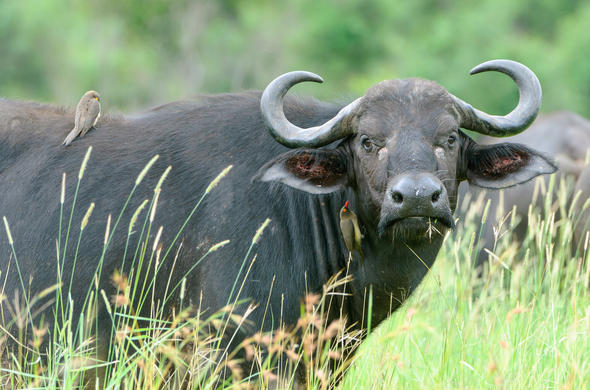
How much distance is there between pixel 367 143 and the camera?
15.6ft

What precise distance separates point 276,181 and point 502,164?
1300 millimetres

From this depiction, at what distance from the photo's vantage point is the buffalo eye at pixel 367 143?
474 cm

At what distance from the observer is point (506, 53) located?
32281 millimetres

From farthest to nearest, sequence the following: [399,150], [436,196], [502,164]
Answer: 1. [502,164]
2. [399,150]
3. [436,196]

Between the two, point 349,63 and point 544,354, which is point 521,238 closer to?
point 544,354

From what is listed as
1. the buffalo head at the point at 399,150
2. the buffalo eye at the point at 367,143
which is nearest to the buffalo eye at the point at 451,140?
the buffalo head at the point at 399,150

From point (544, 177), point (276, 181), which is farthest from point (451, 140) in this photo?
point (544, 177)

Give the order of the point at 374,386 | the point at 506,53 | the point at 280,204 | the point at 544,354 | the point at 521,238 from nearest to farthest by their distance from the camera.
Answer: the point at 374,386 → the point at 544,354 → the point at 280,204 → the point at 521,238 → the point at 506,53

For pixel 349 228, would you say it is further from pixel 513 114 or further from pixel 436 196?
pixel 513 114

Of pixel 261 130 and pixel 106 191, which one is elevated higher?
pixel 261 130

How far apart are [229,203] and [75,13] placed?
56202mm

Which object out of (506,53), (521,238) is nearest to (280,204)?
(521,238)

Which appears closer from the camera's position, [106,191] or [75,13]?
[106,191]

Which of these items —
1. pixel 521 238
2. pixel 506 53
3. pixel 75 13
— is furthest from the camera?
pixel 75 13
